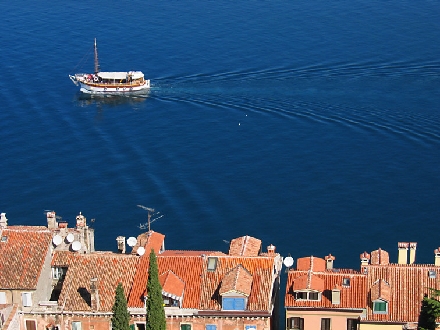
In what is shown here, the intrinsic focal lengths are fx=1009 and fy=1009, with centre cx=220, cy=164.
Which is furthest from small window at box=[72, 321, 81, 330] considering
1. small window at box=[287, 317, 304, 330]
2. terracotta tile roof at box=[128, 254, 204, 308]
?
small window at box=[287, 317, 304, 330]

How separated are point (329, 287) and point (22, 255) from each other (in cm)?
2934

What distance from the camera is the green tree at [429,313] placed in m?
82.0

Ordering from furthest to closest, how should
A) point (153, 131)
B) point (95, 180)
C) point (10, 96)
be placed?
1. point (10, 96)
2. point (153, 131)
3. point (95, 180)

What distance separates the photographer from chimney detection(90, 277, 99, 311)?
304 ft

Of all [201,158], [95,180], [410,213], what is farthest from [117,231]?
[410,213]

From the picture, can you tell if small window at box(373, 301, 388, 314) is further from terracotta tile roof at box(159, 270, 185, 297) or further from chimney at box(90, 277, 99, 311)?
chimney at box(90, 277, 99, 311)

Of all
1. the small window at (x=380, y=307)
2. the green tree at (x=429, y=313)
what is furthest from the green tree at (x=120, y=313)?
the green tree at (x=429, y=313)

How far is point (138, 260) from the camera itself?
96750 mm

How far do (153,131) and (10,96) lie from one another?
33.6 metres

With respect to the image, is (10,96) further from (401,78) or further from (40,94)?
(401,78)

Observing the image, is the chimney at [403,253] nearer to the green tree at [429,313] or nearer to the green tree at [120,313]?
the green tree at [429,313]

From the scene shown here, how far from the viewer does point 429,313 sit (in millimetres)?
83438

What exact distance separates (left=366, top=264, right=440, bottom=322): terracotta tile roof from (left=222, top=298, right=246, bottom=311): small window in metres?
11.5

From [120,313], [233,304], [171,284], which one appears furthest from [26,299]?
[233,304]
